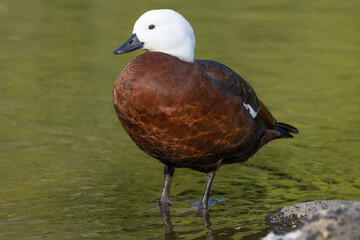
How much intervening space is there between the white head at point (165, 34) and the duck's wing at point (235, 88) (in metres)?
0.18

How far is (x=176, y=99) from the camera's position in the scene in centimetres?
488

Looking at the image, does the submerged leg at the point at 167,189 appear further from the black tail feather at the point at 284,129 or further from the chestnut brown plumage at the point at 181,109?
the black tail feather at the point at 284,129

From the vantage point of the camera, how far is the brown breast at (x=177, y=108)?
4.88 m

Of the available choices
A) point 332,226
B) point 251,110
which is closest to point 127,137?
point 251,110

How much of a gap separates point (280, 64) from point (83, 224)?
6.19 meters

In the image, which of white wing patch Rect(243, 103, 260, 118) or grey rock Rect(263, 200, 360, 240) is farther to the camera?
white wing patch Rect(243, 103, 260, 118)

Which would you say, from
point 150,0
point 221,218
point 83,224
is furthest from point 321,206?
point 150,0

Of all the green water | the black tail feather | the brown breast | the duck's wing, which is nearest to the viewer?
the brown breast

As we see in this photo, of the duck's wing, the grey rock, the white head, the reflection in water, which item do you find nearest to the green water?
the reflection in water

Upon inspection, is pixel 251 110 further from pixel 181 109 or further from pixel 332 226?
pixel 332 226

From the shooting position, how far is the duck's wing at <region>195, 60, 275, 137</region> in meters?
5.21

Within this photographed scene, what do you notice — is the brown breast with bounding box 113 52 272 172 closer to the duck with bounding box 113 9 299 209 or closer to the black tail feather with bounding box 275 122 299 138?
the duck with bounding box 113 9 299 209

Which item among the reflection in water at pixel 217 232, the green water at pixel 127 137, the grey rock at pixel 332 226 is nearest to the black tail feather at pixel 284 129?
the green water at pixel 127 137

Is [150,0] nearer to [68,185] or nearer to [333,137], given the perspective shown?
[333,137]
